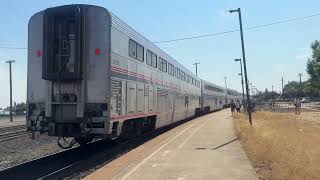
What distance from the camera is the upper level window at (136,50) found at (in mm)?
16386

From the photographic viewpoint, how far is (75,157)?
1540cm

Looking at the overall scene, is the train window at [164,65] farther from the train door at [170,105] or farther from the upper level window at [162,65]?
the train door at [170,105]

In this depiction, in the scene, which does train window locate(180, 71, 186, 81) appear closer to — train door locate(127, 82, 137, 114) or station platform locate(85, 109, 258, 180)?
station platform locate(85, 109, 258, 180)

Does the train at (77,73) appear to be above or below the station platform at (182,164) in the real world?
above

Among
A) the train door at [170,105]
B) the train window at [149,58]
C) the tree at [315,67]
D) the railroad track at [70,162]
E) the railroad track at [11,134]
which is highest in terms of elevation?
the tree at [315,67]

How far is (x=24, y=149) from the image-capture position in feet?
61.1

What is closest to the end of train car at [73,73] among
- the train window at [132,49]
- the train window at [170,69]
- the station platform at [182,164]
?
the station platform at [182,164]

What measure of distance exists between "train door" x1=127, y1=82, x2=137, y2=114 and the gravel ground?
11.6ft

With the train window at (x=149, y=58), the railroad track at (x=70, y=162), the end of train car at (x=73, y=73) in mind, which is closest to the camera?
the railroad track at (x=70, y=162)

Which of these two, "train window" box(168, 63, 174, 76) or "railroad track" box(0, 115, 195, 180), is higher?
"train window" box(168, 63, 174, 76)

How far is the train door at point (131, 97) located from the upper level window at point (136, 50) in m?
1.06

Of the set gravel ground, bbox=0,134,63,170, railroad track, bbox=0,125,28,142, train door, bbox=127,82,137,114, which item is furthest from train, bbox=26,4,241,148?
railroad track, bbox=0,125,28,142

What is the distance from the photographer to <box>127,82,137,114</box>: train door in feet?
51.4

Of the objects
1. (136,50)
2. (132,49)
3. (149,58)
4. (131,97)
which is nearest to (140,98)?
(131,97)
